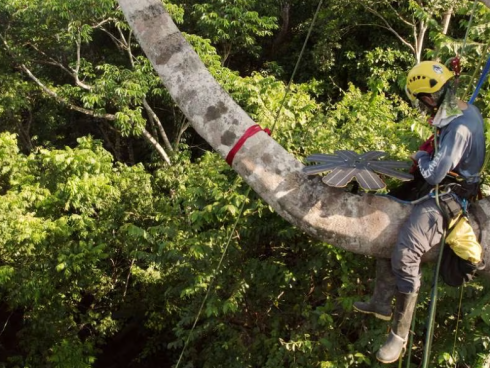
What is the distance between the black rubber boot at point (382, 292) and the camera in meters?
2.58

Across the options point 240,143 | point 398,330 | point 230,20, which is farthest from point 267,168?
point 230,20

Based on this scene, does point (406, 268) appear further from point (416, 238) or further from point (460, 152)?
point (460, 152)

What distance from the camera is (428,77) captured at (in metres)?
2.28

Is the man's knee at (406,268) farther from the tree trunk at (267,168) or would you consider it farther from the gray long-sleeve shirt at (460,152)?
Result: the gray long-sleeve shirt at (460,152)

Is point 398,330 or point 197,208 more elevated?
point 398,330

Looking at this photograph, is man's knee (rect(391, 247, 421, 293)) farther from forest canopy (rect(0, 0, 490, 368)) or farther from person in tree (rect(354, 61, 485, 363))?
forest canopy (rect(0, 0, 490, 368))

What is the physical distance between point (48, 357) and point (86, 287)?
106 centimetres

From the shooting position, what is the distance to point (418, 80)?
7.54 feet

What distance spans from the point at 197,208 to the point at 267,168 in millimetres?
3159

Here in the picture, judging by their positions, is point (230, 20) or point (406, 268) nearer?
point (406, 268)

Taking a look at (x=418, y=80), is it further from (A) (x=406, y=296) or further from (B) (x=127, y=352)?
(B) (x=127, y=352)

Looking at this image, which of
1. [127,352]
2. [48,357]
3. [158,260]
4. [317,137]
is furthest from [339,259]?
[127,352]

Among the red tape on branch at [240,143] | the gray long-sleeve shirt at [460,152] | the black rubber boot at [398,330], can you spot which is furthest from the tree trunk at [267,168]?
the black rubber boot at [398,330]

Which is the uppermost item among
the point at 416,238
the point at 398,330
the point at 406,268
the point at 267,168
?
the point at 267,168
